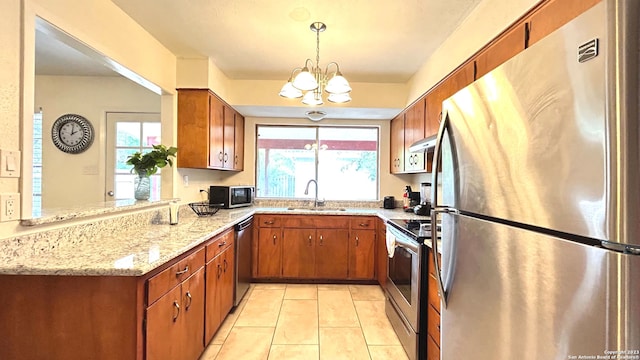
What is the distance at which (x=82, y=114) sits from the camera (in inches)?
144

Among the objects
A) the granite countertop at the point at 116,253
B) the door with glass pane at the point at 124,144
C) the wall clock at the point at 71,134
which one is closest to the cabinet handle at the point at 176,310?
the granite countertop at the point at 116,253

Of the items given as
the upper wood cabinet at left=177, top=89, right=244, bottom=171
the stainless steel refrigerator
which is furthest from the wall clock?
the stainless steel refrigerator

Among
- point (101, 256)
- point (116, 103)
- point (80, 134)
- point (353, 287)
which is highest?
point (116, 103)

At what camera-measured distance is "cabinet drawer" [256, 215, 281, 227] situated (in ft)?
11.7

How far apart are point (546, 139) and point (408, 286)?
1.64 m

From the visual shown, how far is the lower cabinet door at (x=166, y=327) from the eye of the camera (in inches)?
54.7

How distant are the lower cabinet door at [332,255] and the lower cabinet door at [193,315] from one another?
5.82ft

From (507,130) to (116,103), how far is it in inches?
167

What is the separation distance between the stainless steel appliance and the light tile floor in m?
0.18

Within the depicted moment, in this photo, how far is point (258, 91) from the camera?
11.8 feet

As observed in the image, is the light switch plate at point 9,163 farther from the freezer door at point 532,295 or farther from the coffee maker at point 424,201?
the coffee maker at point 424,201

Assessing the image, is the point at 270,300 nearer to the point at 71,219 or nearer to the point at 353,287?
the point at 353,287

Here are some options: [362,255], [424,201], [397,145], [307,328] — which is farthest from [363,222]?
[307,328]

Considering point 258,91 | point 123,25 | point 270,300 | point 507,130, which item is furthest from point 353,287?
point 123,25
